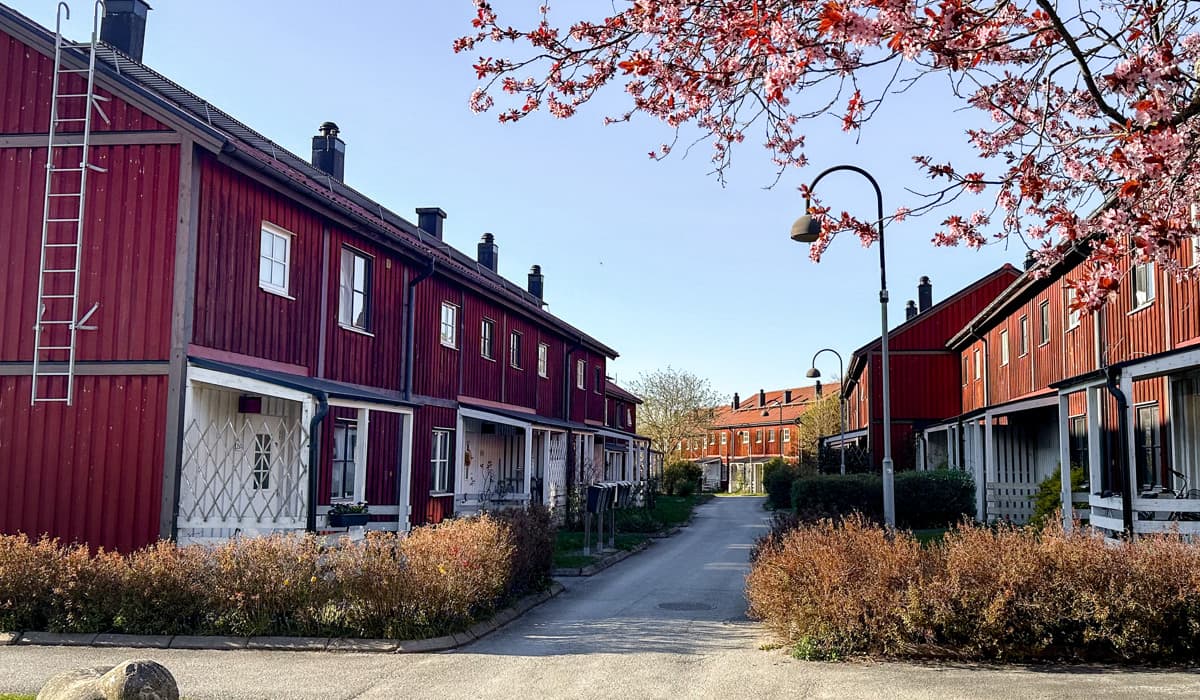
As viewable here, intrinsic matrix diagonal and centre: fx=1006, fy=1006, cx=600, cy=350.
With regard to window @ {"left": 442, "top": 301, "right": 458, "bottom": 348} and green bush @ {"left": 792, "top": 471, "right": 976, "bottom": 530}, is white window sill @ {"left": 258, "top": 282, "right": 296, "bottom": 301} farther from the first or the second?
green bush @ {"left": 792, "top": 471, "right": 976, "bottom": 530}

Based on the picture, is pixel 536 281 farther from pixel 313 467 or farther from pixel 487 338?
pixel 313 467

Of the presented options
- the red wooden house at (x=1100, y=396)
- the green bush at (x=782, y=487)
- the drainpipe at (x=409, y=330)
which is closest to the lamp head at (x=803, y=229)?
the red wooden house at (x=1100, y=396)

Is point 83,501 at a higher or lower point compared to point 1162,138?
lower

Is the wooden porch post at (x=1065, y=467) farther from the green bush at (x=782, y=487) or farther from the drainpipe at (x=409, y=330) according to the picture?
the green bush at (x=782, y=487)

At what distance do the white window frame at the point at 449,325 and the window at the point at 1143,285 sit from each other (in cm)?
1231

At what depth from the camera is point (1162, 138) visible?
5.23 m

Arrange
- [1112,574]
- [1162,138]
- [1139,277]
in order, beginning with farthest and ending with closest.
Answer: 1. [1139,277]
2. [1112,574]
3. [1162,138]

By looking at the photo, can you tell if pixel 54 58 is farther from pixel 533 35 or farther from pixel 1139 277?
pixel 1139 277

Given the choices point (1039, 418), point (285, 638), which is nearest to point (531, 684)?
point (285, 638)

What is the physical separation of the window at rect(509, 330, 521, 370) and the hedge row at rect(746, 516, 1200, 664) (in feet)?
54.0

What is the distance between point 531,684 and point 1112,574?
4836 mm

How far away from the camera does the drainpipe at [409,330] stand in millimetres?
18062

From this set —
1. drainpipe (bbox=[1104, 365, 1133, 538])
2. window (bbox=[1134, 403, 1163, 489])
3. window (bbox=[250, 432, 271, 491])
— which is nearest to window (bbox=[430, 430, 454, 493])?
window (bbox=[250, 432, 271, 491])

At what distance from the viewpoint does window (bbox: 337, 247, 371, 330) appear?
52.6 ft
